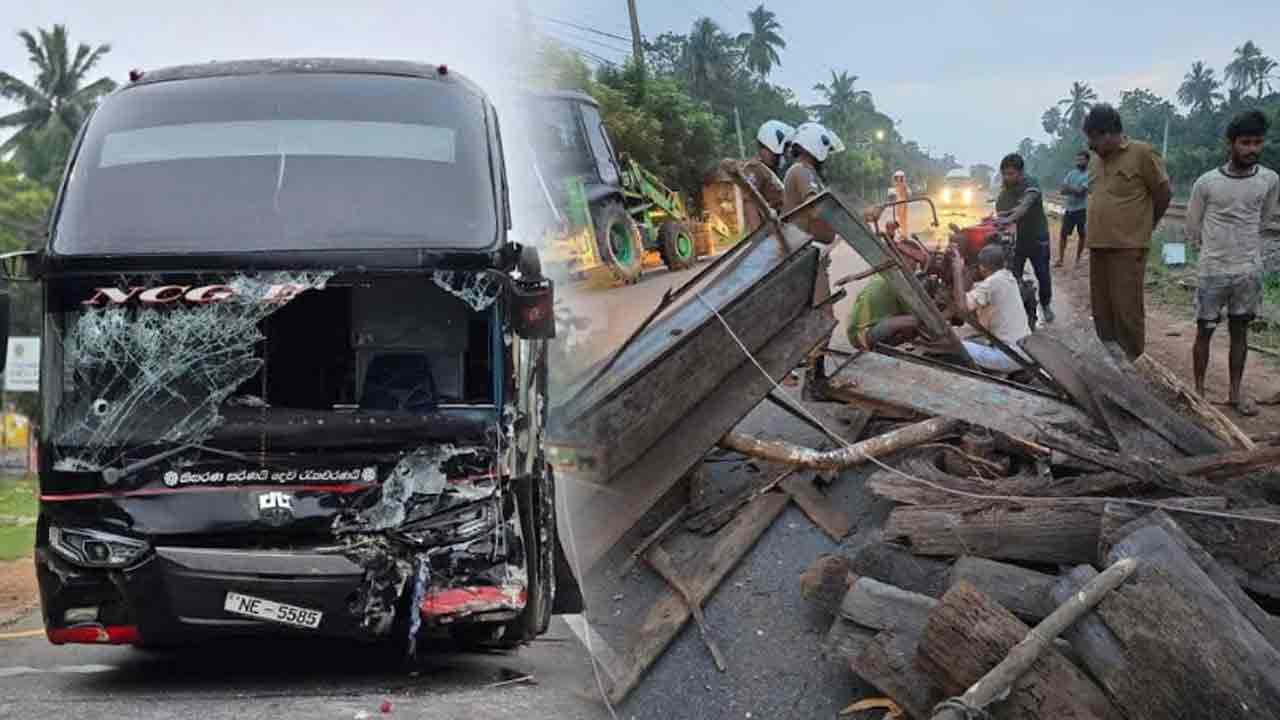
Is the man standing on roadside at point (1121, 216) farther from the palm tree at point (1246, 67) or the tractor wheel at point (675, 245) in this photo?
the palm tree at point (1246, 67)

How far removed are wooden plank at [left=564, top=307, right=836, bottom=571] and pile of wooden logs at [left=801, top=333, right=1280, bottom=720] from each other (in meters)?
0.50

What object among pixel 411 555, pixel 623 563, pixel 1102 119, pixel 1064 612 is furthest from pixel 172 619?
pixel 1102 119

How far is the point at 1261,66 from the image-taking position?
6288 cm

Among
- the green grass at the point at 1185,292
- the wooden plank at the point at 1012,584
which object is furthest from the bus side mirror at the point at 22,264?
the green grass at the point at 1185,292

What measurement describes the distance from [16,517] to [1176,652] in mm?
21984

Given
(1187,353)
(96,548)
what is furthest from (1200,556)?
(1187,353)

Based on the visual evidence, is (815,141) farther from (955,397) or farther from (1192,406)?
(1192,406)

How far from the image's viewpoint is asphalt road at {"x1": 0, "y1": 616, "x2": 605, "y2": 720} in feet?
15.1

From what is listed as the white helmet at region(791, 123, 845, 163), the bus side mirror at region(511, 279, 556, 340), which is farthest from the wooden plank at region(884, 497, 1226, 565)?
the white helmet at region(791, 123, 845, 163)

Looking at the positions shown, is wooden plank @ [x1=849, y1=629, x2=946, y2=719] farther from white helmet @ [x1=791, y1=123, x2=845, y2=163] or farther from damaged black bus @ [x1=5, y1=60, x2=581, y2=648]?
white helmet @ [x1=791, y1=123, x2=845, y2=163]

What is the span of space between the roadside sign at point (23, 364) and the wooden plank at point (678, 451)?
2.63 metres

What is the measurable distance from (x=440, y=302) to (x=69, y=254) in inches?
61.1

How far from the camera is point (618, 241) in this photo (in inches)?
537

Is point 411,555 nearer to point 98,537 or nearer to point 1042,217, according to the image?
point 98,537
